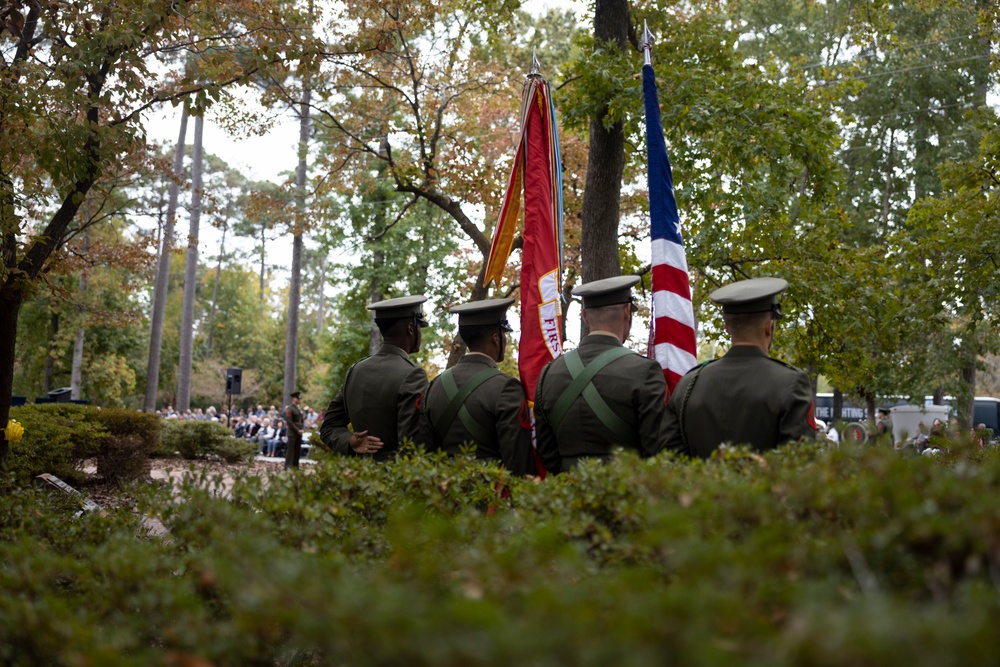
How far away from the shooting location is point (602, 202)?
8.89 metres

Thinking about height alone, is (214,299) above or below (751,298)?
above

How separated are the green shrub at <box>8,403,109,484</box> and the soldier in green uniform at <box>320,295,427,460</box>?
6.78 m

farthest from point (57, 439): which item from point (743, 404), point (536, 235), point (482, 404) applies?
point (743, 404)

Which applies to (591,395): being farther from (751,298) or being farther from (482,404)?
(751,298)

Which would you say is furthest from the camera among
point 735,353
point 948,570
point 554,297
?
point 554,297

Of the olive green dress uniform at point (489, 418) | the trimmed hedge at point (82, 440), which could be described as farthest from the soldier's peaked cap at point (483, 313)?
the trimmed hedge at point (82, 440)

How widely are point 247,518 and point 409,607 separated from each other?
150cm

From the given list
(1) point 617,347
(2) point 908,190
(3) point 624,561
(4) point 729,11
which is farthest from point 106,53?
(2) point 908,190

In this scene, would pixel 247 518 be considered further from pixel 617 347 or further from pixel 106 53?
pixel 106 53

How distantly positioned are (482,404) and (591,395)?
840 millimetres

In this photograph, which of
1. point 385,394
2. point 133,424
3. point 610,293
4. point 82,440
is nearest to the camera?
point 610,293

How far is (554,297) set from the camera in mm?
6344

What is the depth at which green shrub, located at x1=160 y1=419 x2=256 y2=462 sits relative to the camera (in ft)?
70.2

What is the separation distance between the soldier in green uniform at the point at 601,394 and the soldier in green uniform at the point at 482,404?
0.55 feet
